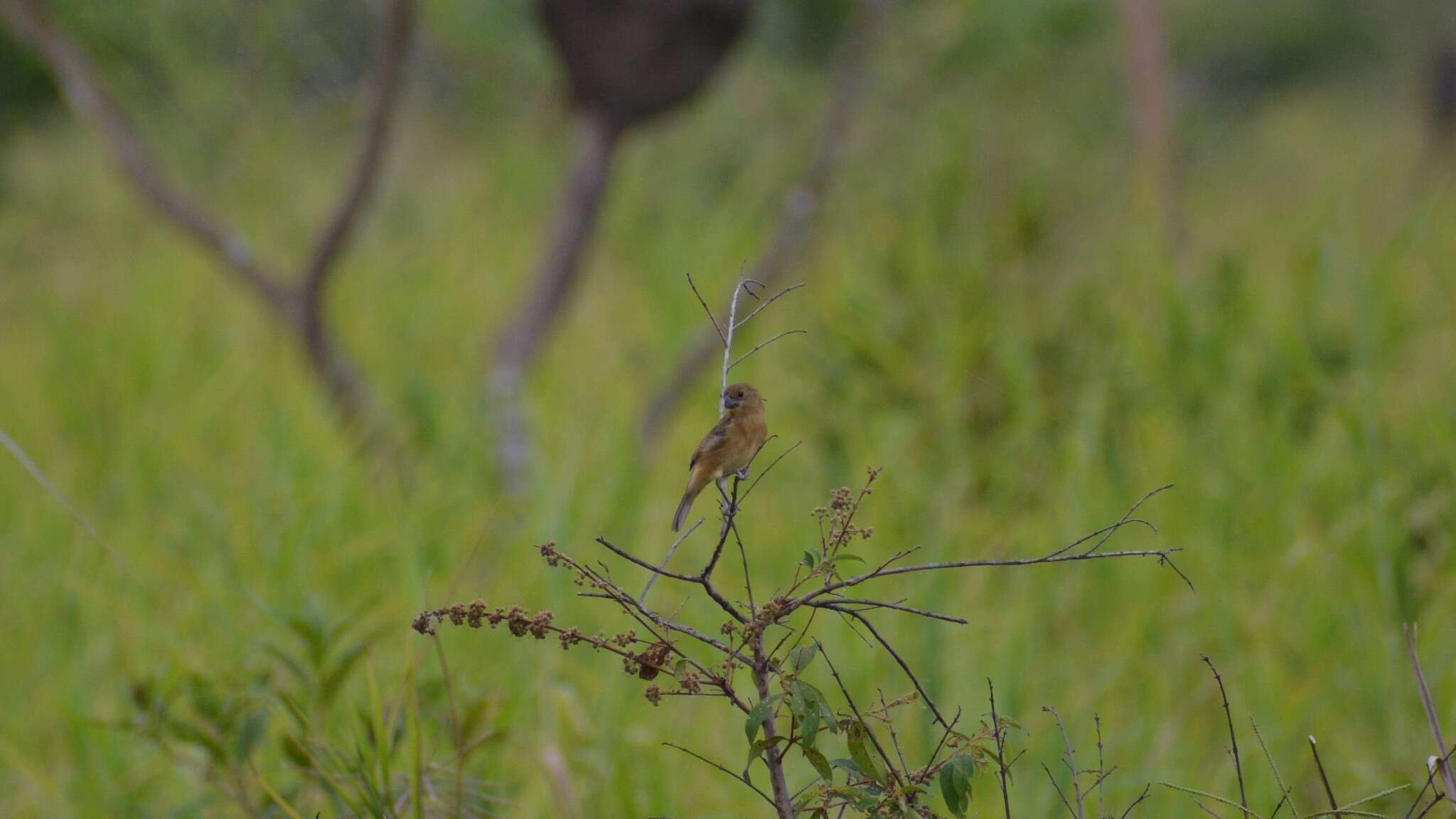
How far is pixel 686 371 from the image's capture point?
315 cm

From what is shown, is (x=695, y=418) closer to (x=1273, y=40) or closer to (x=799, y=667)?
(x=799, y=667)

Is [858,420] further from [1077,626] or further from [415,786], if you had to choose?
[415,786]

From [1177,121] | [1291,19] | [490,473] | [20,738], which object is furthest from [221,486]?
[1291,19]

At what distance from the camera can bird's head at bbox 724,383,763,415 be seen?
2.41 feet

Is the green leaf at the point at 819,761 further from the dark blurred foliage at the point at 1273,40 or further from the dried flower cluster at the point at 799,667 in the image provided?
the dark blurred foliage at the point at 1273,40

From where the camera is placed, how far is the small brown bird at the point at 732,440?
0.74 meters

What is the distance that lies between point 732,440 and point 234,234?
2.83 metres

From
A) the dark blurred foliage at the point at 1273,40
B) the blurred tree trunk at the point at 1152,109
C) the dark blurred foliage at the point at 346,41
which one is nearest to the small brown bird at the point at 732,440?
the dark blurred foliage at the point at 346,41

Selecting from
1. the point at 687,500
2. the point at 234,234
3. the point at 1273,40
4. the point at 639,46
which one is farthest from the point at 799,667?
the point at 1273,40

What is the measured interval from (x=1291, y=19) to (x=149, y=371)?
38.6 ft

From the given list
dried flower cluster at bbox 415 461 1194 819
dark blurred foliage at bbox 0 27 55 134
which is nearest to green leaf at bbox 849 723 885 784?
dried flower cluster at bbox 415 461 1194 819

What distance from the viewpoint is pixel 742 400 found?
0.75m

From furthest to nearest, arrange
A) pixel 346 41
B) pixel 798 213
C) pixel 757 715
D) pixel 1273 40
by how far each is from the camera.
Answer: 1. pixel 1273 40
2. pixel 346 41
3. pixel 798 213
4. pixel 757 715

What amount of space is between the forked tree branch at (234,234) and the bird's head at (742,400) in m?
2.36
